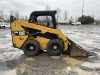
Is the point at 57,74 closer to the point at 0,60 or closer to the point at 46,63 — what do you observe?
the point at 46,63

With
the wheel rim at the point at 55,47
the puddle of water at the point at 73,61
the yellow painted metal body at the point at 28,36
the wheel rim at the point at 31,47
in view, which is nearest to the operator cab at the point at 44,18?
the yellow painted metal body at the point at 28,36

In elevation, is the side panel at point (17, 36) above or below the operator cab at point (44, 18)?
below

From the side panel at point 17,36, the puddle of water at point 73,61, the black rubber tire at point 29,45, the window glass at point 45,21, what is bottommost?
the puddle of water at point 73,61

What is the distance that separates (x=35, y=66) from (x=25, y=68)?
0.50m

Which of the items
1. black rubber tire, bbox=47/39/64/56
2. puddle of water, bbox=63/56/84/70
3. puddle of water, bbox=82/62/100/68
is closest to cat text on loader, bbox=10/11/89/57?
black rubber tire, bbox=47/39/64/56

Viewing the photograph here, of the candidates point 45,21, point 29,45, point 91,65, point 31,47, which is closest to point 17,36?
point 29,45

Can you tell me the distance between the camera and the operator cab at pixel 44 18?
35.0ft

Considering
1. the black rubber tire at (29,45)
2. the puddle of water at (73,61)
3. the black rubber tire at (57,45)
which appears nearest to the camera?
the puddle of water at (73,61)

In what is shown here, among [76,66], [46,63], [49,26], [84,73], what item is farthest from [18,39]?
[84,73]

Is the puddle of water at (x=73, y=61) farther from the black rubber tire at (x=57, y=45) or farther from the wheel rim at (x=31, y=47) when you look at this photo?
the wheel rim at (x=31, y=47)

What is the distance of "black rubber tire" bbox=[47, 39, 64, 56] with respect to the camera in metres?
10.3

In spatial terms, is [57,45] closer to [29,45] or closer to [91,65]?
[29,45]

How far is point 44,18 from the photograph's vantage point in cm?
1092

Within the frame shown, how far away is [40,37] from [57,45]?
98 cm
